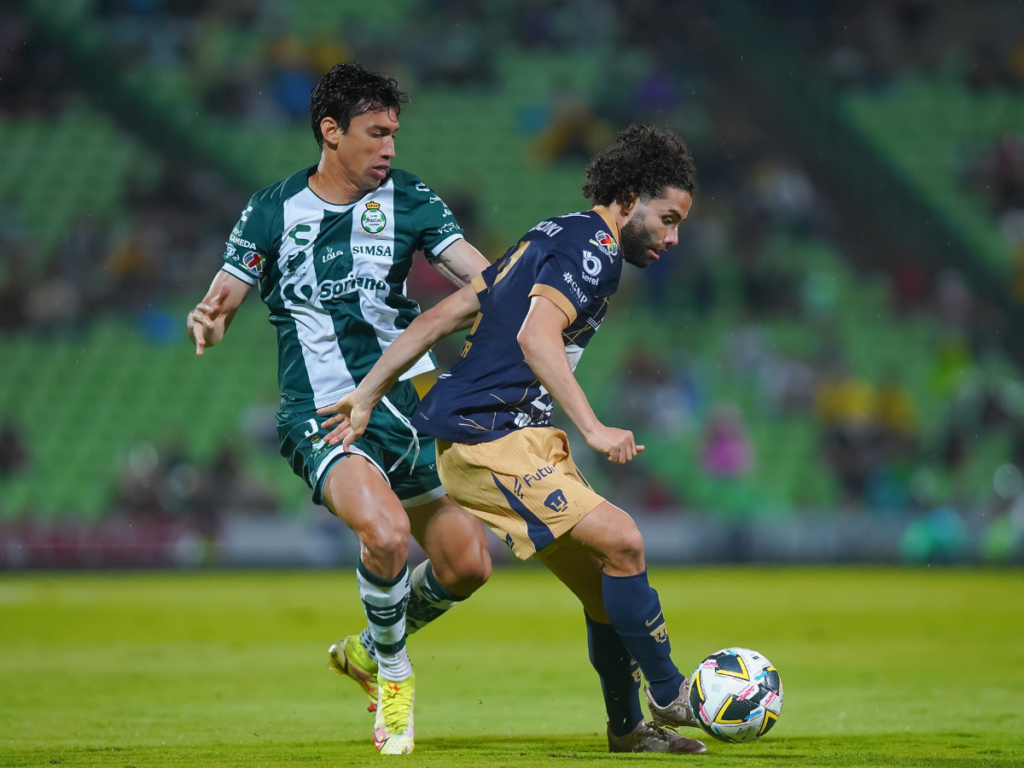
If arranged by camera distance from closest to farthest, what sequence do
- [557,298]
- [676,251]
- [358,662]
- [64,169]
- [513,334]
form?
[557,298] → [513,334] → [358,662] → [676,251] → [64,169]

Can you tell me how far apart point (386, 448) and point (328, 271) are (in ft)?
2.64

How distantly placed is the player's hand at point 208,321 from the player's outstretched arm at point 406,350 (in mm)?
683

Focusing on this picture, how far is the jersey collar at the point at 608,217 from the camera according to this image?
4.88 m

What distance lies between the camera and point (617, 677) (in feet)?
16.9

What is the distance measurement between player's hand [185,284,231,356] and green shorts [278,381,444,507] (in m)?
0.46

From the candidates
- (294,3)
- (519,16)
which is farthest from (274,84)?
(519,16)

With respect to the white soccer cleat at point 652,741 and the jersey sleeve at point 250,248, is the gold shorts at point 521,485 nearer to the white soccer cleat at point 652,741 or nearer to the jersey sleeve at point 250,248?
the white soccer cleat at point 652,741

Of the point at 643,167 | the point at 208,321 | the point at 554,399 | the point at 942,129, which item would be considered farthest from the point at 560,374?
the point at 942,129

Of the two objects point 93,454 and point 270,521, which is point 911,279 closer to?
point 270,521

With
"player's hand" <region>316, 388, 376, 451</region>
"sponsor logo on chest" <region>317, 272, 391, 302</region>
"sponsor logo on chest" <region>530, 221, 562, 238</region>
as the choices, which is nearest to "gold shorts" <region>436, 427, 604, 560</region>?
"player's hand" <region>316, 388, 376, 451</region>

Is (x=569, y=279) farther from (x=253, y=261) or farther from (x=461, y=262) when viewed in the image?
(x=253, y=261)

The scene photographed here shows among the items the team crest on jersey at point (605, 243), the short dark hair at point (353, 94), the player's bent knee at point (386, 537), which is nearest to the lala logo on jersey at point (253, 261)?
the short dark hair at point (353, 94)

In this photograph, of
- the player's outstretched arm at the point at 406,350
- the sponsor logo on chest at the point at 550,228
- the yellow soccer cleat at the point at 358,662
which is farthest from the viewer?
the yellow soccer cleat at the point at 358,662

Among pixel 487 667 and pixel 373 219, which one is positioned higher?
pixel 373 219
